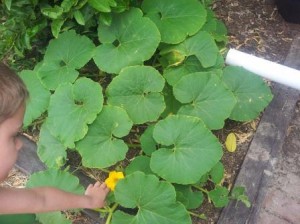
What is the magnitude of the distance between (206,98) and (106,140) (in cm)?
54

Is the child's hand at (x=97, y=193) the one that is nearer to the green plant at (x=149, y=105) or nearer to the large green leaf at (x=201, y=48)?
the green plant at (x=149, y=105)

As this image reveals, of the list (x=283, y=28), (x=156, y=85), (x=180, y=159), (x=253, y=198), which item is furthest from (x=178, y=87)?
(x=283, y=28)

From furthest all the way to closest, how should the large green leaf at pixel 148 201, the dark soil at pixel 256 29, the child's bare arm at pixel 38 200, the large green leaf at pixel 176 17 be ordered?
the dark soil at pixel 256 29, the large green leaf at pixel 176 17, the large green leaf at pixel 148 201, the child's bare arm at pixel 38 200

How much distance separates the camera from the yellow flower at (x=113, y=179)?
7.30 feet

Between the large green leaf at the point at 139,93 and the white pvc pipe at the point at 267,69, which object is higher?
the large green leaf at the point at 139,93

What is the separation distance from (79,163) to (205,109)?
735 mm

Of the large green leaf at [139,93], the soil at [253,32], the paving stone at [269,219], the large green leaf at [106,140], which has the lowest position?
the paving stone at [269,219]

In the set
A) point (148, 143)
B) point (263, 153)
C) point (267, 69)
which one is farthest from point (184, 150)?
point (267, 69)

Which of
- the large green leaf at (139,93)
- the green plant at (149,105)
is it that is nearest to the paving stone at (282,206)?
the green plant at (149,105)

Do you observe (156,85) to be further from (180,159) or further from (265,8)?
(265,8)

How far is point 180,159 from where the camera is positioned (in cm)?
214

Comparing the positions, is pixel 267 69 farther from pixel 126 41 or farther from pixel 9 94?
pixel 9 94

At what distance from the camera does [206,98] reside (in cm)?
233

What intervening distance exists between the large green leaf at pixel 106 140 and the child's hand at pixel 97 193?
96 millimetres
